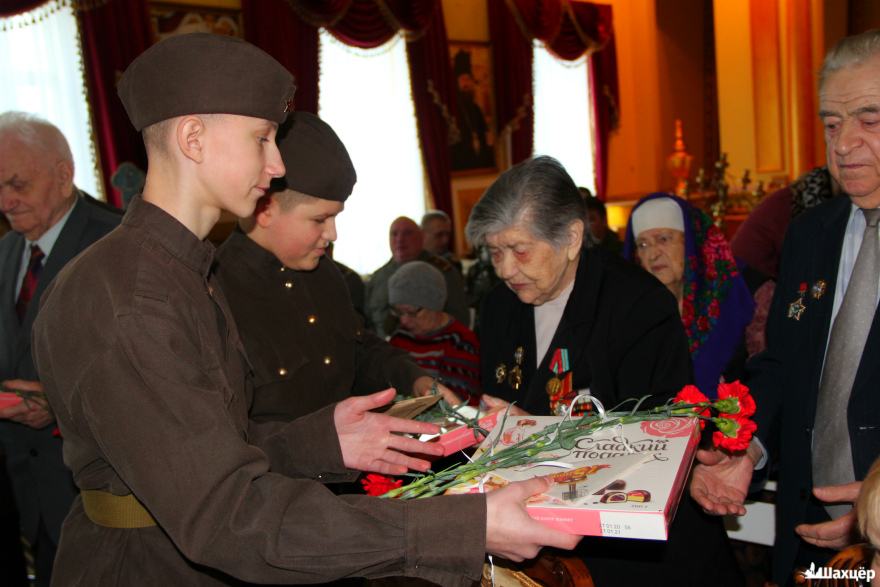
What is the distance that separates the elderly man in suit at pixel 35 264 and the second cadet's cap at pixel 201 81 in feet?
5.58

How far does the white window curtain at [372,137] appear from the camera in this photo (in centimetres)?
958

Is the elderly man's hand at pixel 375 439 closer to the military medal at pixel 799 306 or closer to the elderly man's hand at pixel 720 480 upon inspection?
the elderly man's hand at pixel 720 480

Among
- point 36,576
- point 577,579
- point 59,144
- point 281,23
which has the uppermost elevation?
point 281,23

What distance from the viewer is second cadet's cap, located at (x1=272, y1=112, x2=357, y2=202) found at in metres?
2.26

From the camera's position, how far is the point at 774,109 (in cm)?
1040

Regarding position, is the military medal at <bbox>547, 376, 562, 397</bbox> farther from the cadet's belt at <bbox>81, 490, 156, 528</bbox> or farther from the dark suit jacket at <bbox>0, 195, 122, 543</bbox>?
the dark suit jacket at <bbox>0, 195, 122, 543</bbox>

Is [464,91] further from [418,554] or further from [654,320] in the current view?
[418,554]

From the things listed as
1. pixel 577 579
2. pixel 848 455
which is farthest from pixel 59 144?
pixel 848 455

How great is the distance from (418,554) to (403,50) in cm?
A: 953

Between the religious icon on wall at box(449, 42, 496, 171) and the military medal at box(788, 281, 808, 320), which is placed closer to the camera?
the military medal at box(788, 281, 808, 320)

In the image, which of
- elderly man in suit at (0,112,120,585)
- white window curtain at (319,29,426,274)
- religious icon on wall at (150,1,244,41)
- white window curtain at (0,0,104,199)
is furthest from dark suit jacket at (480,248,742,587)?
white window curtain at (319,29,426,274)

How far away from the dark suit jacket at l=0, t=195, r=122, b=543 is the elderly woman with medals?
1.65 m

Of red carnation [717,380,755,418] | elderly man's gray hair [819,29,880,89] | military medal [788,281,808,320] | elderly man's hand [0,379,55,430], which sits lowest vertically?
elderly man's hand [0,379,55,430]

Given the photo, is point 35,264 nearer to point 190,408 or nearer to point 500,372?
point 500,372
